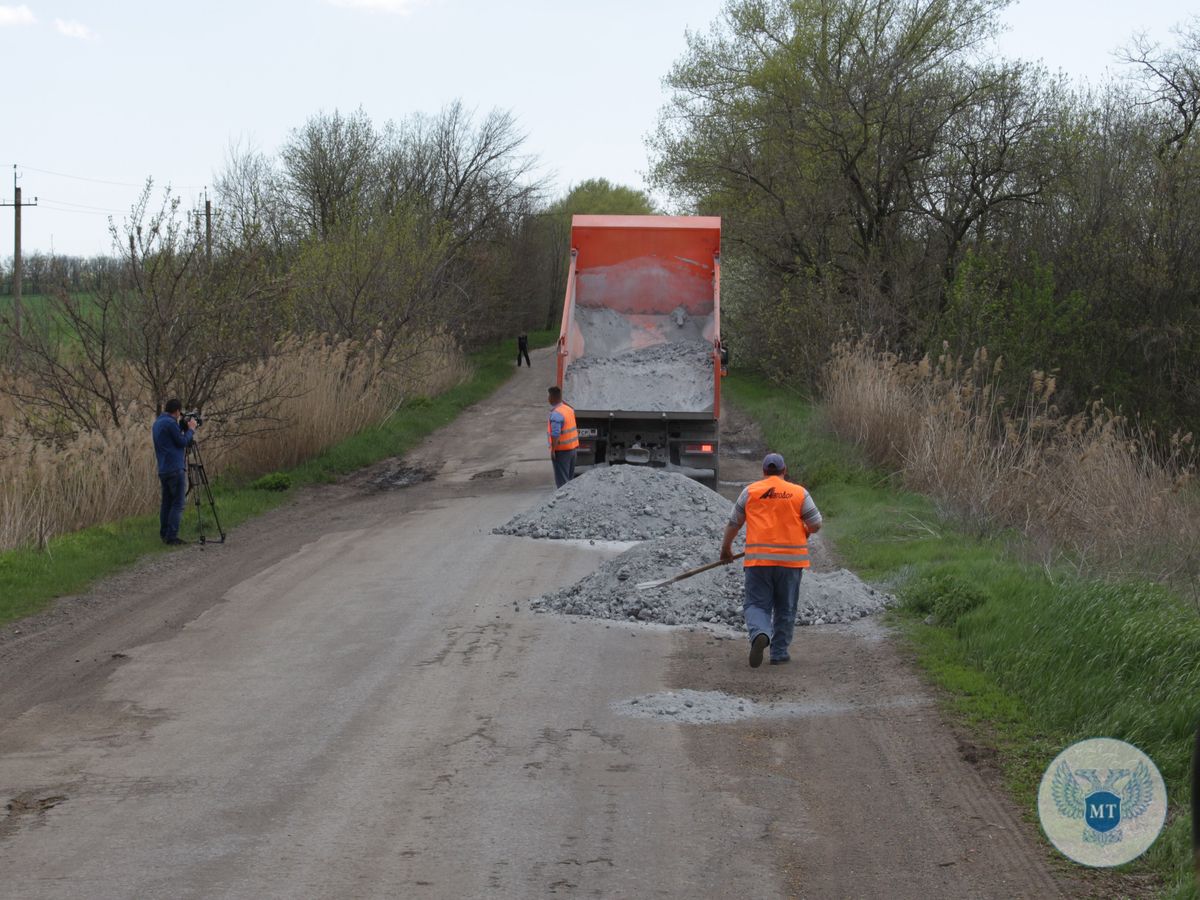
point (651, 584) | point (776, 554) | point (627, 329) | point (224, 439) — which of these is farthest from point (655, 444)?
point (776, 554)

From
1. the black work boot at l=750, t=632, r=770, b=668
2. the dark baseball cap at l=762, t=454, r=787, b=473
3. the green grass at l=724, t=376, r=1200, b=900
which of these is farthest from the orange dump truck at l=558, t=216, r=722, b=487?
the black work boot at l=750, t=632, r=770, b=668

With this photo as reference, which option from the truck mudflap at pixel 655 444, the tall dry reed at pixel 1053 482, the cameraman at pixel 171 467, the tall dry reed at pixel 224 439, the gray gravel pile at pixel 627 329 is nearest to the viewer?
the tall dry reed at pixel 1053 482

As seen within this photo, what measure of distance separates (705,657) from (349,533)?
7085 mm

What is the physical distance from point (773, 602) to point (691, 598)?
1.54 m

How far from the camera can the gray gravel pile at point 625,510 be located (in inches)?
587

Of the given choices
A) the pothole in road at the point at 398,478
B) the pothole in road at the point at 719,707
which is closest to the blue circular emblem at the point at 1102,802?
the pothole in road at the point at 719,707

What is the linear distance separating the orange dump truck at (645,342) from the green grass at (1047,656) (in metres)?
5.94

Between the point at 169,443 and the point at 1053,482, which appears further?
the point at 169,443

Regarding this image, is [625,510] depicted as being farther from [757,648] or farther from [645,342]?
[757,648]

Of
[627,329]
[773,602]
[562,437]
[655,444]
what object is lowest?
[773,602]

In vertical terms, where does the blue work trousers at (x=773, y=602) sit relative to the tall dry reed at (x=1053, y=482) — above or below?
below

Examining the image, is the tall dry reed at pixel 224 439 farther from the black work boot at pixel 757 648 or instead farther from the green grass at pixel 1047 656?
the green grass at pixel 1047 656

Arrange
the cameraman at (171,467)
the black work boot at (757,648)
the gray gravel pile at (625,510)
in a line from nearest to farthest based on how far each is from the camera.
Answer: the black work boot at (757,648)
the cameraman at (171,467)
the gray gravel pile at (625,510)

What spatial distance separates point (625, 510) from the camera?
15.3 meters
